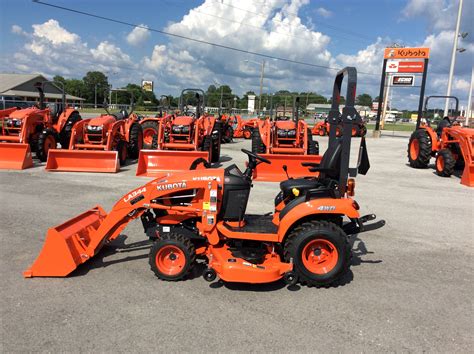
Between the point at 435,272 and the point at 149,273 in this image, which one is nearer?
the point at 149,273

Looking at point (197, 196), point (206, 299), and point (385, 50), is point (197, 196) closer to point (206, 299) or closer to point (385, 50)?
point (206, 299)

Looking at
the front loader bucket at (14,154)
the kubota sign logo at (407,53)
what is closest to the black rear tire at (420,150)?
the front loader bucket at (14,154)

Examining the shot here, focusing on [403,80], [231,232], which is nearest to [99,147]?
[231,232]

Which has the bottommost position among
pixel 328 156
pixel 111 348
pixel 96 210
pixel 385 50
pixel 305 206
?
pixel 111 348

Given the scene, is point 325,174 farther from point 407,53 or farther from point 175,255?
point 407,53

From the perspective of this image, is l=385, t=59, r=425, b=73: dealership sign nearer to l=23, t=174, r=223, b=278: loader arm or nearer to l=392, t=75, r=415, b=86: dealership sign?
l=392, t=75, r=415, b=86: dealership sign

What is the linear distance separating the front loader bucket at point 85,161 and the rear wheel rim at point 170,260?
21.0 ft

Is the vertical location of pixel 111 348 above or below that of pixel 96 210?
below

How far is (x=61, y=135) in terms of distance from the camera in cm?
1180

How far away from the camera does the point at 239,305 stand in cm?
346

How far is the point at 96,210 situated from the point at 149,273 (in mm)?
1284

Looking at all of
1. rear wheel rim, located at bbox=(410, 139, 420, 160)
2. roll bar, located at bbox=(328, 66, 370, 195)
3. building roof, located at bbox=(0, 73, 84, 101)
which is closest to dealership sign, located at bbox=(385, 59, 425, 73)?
rear wheel rim, located at bbox=(410, 139, 420, 160)

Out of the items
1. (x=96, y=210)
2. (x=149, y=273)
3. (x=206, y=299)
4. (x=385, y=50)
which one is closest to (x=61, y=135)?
(x=96, y=210)

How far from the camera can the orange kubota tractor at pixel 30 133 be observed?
9.88m
